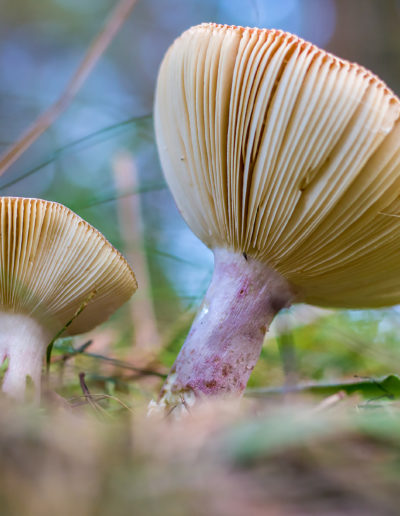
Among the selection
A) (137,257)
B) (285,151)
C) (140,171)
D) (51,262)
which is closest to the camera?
(285,151)

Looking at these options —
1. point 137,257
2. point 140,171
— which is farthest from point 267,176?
point 140,171

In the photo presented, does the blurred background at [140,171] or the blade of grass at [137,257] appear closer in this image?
the blurred background at [140,171]

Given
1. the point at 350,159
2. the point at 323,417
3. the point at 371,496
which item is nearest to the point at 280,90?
the point at 350,159

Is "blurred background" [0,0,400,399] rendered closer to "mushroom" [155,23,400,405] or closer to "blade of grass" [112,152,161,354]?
"blade of grass" [112,152,161,354]

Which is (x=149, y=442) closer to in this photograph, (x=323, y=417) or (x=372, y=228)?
(x=323, y=417)

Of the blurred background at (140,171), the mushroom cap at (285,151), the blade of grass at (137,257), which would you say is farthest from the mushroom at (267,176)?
the blade of grass at (137,257)

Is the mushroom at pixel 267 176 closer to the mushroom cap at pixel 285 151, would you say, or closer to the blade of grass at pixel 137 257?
the mushroom cap at pixel 285 151

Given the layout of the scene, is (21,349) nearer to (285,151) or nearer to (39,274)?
(39,274)
